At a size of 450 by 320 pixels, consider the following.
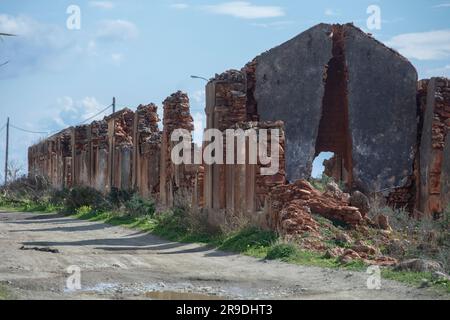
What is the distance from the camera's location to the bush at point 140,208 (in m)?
25.0

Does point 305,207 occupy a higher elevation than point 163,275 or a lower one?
higher

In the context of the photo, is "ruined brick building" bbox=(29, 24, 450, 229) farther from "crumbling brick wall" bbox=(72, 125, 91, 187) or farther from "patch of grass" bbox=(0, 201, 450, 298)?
"crumbling brick wall" bbox=(72, 125, 91, 187)

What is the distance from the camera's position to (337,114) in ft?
86.1

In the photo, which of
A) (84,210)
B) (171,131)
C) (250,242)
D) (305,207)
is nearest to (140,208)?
(171,131)

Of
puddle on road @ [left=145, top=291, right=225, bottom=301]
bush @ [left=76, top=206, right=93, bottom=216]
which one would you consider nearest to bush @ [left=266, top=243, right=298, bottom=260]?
puddle on road @ [left=145, top=291, right=225, bottom=301]

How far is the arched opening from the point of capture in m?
25.4

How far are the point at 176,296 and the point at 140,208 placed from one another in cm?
1541

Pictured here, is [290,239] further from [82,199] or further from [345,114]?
[82,199]

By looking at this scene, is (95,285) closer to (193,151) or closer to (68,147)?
(193,151)

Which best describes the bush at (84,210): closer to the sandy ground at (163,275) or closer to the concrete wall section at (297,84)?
the concrete wall section at (297,84)

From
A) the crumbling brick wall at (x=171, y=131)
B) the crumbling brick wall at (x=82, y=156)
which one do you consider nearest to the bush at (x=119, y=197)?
the crumbling brick wall at (x=171, y=131)

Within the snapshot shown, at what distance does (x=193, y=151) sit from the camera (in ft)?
88.2

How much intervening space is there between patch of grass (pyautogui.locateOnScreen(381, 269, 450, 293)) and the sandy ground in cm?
20
